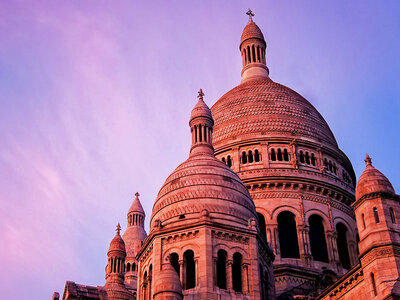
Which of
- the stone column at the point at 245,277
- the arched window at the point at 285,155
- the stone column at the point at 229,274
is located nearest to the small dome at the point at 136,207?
the arched window at the point at 285,155

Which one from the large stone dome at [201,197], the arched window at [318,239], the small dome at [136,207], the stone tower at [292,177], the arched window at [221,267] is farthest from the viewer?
the small dome at [136,207]

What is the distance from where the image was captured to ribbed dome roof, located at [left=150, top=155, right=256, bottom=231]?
105ft

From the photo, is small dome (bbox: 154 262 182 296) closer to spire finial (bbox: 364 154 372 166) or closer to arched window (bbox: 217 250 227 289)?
arched window (bbox: 217 250 227 289)

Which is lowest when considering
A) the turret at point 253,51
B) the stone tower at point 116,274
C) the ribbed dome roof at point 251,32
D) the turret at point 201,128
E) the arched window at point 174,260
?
the arched window at point 174,260

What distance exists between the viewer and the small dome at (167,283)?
26.8m

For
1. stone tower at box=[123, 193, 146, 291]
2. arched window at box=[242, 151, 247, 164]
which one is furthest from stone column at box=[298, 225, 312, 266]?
stone tower at box=[123, 193, 146, 291]

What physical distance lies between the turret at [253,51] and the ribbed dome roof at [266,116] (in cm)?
396

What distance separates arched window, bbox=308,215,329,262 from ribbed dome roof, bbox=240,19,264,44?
67.1ft

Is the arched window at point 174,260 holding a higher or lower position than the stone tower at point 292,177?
lower

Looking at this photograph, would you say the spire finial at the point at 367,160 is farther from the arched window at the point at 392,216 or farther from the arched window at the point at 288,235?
the arched window at the point at 288,235

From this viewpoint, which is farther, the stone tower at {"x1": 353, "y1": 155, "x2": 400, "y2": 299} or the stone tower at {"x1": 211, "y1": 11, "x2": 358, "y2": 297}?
the stone tower at {"x1": 211, "y1": 11, "x2": 358, "y2": 297}

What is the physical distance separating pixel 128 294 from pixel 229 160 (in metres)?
12.5

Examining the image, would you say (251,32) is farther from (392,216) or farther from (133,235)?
(392,216)

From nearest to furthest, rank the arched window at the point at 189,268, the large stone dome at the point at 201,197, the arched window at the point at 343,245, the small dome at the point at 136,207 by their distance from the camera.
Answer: the arched window at the point at 189,268
the large stone dome at the point at 201,197
the arched window at the point at 343,245
the small dome at the point at 136,207
